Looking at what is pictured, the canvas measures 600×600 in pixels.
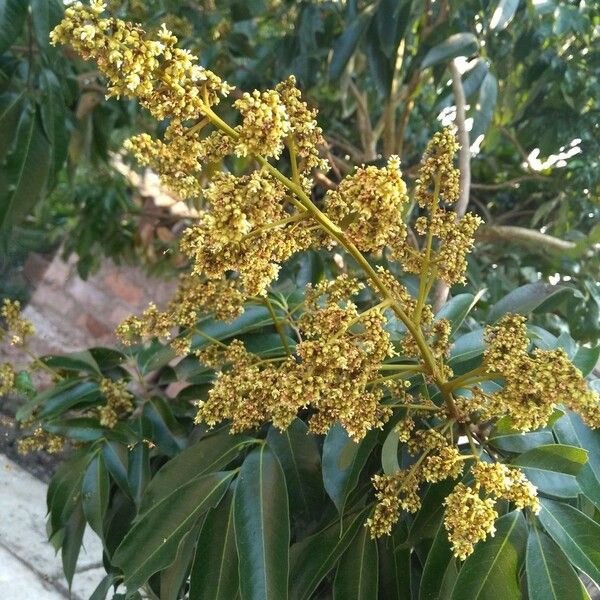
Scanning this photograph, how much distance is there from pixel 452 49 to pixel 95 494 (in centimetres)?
76

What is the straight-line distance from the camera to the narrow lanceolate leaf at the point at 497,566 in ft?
1.83

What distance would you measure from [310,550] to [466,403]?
20 cm

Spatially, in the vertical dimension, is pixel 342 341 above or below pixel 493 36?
below

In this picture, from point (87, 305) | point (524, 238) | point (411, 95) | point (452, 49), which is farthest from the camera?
point (87, 305)

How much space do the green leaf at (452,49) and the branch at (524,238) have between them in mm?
338

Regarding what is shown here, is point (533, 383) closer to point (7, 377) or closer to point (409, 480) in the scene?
point (409, 480)

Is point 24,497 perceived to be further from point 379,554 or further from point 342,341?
point 342,341

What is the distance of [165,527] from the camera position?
673mm

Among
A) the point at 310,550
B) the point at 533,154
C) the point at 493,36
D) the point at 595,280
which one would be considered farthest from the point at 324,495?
the point at 533,154

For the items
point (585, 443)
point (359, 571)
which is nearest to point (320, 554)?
point (359, 571)

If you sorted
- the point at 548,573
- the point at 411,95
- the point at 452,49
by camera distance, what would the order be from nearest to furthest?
the point at 548,573, the point at 452,49, the point at 411,95

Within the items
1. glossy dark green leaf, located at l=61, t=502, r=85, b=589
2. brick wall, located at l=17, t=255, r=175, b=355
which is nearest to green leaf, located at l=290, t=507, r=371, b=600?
glossy dark green leaf, located at l=61, t=502, r=85, b=589

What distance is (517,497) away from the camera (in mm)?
506

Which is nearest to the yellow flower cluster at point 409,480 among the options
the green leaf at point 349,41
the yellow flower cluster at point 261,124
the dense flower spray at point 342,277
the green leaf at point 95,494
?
the dense flower spray at point 342,277
